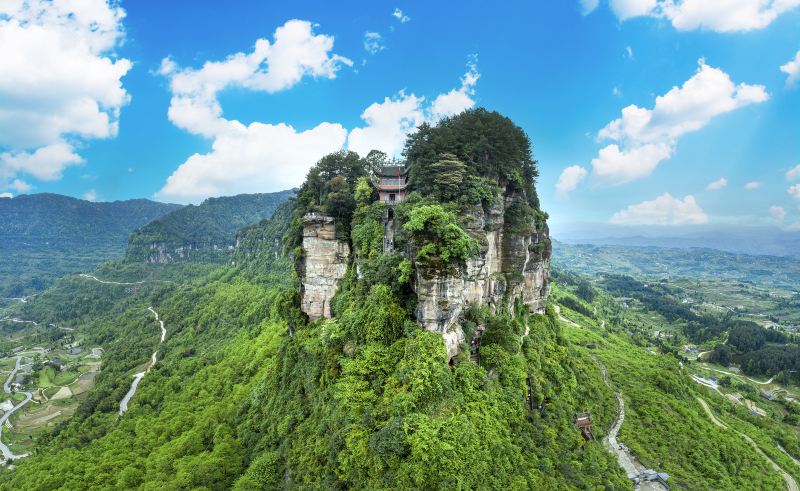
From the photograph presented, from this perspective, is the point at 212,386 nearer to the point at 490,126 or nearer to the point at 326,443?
the point at 326,443

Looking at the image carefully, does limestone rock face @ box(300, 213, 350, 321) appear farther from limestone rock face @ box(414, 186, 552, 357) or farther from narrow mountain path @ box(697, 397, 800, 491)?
narrow mountain path @ box(697, 397, 800, 491)

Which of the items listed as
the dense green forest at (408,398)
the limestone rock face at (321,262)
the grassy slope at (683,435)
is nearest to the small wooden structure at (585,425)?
the dense green forest at (408,398)

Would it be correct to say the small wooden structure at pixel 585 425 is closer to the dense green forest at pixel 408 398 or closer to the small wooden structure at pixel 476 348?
the dense green forest at pixel 408 398

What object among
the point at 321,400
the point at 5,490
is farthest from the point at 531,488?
the point at 5,490

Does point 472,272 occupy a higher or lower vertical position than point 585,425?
higher

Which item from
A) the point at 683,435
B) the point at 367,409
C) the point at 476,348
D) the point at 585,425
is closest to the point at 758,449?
the point at 683,435

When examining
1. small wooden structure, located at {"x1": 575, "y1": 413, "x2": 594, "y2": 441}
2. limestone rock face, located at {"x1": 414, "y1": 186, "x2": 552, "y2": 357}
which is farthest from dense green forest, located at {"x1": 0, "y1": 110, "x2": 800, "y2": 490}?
limestone rock face, located at {"x1": 414, "y1": 186, "x2": 552, "y2": 357}

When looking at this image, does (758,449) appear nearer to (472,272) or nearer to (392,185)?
(472,272)
